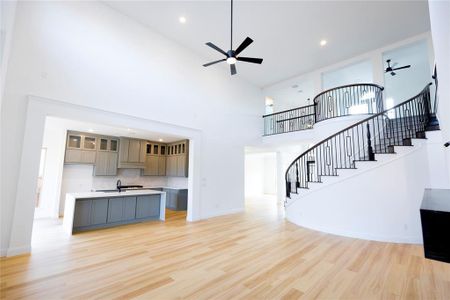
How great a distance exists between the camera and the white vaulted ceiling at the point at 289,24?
16.6 ft

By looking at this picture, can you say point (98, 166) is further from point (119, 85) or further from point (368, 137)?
point (368, 137)

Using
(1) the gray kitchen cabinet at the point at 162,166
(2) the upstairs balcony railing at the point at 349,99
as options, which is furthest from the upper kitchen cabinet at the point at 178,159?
(2) the upstairs balcony railing at the point at 349,99

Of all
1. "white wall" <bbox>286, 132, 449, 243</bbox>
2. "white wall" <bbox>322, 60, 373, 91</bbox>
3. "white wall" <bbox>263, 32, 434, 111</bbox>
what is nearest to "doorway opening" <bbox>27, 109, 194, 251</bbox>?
"white wall" <bbox>286, 132, 449, 243</bbox>

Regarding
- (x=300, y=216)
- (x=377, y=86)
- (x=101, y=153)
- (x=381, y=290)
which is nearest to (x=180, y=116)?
(x=101, y=153)

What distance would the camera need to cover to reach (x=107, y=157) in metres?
7.32

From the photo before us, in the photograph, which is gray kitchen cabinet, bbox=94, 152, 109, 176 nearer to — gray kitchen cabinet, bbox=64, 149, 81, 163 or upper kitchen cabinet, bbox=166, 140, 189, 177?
gray kitchen cabinet, bbox=64, 149, 81, 163

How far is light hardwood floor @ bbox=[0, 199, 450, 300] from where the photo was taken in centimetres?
243

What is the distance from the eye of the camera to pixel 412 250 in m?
3.73

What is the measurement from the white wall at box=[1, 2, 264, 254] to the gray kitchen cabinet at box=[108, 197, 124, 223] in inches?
72.6

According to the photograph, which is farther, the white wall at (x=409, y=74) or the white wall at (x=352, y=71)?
the white wall at (x=409, y=74)

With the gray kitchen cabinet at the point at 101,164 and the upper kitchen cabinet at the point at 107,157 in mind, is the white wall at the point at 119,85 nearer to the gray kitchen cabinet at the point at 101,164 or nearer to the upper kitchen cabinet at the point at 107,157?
the upper kitchen cabinet at the point at 107,157

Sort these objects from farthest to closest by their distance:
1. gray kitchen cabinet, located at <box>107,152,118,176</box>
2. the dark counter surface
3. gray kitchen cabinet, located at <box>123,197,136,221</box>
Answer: gray kitchen cabinet, located at <box>107,152,118,176</box> < gray kitchen cabinet, located at <box>123,197,136,221</box> < the dark counter surface

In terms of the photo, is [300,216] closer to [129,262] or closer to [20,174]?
[129,262]

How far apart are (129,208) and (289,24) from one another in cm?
699
